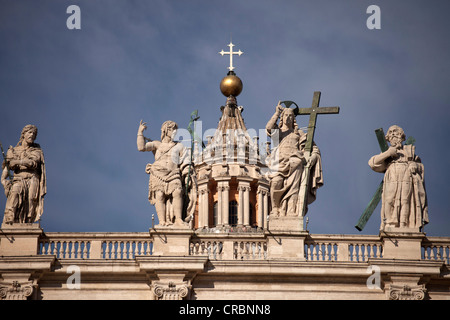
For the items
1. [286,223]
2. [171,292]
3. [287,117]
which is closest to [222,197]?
[287,117]

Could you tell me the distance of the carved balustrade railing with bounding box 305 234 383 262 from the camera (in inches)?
1519

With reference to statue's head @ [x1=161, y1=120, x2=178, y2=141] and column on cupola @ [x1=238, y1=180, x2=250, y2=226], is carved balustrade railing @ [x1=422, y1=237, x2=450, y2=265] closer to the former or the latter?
statue's head @ [x1=161, y1=120, x2=178, y2=141]

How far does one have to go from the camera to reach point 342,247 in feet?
127

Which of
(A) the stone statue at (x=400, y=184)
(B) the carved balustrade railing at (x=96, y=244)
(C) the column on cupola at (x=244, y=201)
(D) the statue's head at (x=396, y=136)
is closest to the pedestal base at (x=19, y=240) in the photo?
(B) the carved balustrade railing at (x=96, y=244)

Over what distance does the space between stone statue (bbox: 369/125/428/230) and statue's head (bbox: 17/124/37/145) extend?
971cm

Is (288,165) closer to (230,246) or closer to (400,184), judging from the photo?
(230,246)

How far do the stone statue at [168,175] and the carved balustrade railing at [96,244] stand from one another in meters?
0.89

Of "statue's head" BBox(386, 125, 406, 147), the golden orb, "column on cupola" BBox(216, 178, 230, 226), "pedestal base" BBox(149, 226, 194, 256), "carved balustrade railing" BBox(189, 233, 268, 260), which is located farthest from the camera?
the golden orb

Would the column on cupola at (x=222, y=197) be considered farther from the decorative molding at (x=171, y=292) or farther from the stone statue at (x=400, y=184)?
the decorative molding at (x=171, y=292)

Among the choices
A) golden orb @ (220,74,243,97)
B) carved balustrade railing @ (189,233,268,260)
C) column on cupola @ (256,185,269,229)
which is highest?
golden orb @ (220,74,243,97)

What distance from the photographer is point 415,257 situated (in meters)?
38.4

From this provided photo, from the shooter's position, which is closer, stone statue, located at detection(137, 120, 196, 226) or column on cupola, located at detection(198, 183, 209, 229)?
stone statue, located at detection(137, 120, 196, 226)

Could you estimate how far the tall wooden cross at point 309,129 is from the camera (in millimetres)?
39406

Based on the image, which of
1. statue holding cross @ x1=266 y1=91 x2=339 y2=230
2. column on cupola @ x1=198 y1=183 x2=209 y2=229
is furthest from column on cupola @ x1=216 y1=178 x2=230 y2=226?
statue holding cross @ x1=266 y1=91 x2=339 y2=230
